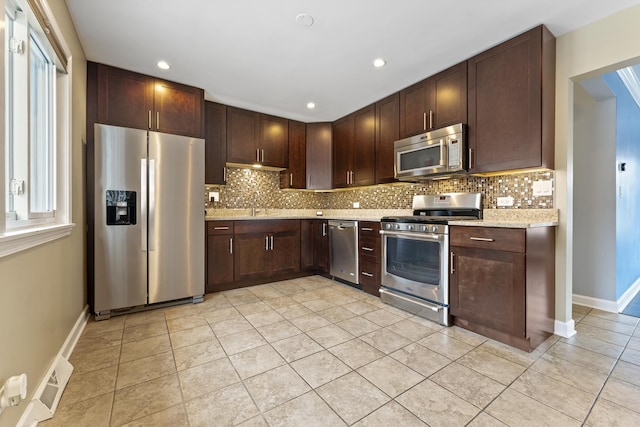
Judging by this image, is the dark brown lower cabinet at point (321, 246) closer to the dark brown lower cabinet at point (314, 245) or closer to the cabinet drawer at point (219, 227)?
the dark brown lower cabinet at point (314, 245)

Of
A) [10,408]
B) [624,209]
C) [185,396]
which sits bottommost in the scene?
[185,396]

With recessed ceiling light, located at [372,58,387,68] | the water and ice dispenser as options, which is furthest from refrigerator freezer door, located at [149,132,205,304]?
recessed ceiling light, located at [372,58,387,68]

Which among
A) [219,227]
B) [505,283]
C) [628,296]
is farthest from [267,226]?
[628,296]

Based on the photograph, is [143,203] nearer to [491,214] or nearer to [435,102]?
[435,102]

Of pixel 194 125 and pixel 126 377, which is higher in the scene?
pixel 194 125

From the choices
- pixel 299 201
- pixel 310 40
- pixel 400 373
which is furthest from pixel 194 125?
pixel 400 373

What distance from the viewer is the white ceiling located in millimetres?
1912

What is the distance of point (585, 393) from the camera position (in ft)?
4.97

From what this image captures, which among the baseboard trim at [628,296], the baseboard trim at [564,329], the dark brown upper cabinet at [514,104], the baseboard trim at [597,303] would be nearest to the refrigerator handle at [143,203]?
the dark brown upper cabinet at [514,104]

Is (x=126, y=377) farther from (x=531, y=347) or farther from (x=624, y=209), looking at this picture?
(x=624, y=209)

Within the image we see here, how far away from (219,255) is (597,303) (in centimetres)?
406

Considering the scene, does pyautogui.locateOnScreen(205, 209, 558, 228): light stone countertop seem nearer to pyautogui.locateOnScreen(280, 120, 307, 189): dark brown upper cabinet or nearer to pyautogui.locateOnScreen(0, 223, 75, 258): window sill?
pyautogui.locateOnScreen(280, 120, 307, 189): dark brown upper cabinet

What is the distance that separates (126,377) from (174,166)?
1.90 meters

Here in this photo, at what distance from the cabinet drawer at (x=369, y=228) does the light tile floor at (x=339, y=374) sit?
965 millimetres
